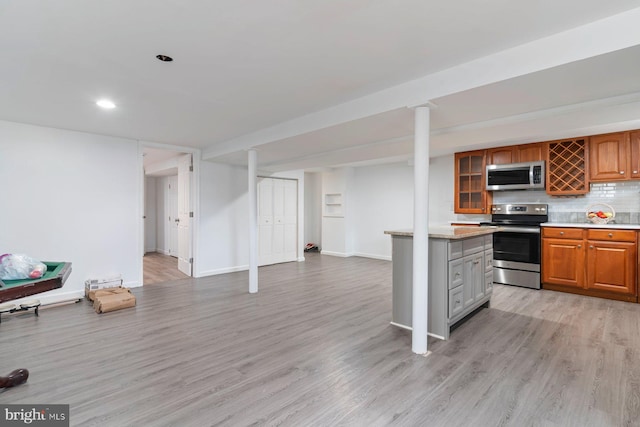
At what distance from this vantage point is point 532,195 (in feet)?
17.2

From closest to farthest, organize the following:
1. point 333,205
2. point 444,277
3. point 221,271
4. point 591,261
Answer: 1. point 444,277
2. point 591,261
3. point 221,271
4. point 333,205

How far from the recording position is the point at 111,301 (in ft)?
12.3

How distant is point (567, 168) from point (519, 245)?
1.39m

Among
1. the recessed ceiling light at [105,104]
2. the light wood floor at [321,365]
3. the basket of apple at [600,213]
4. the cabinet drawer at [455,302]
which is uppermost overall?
the recessed ceiling light at [105,104]

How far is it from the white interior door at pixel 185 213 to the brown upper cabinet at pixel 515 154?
17.9ft

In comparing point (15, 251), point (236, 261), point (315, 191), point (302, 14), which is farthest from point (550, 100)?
point (315, 191)

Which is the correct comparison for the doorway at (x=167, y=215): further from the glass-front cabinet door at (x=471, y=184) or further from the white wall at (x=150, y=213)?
the glass-front cabinet door at (x=471, y=184)

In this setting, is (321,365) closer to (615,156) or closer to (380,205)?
(615,156)

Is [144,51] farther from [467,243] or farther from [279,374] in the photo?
[467,243]

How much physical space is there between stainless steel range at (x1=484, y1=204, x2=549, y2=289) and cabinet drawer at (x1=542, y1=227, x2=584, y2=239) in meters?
0.11

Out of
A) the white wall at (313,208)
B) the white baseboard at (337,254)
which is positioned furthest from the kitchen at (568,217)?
the white wall at (313,208)

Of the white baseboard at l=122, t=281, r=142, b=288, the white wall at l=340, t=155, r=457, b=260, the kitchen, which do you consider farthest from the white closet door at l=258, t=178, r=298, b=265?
the kitchen

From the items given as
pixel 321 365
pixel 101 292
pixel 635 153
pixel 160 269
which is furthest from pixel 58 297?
pixel 635 153

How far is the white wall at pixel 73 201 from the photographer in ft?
13.0
